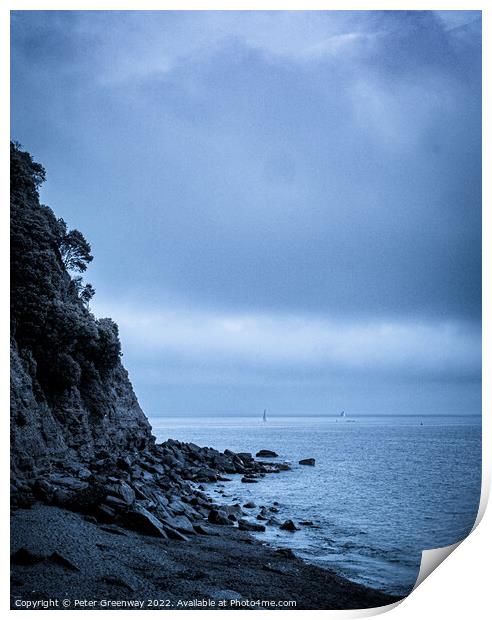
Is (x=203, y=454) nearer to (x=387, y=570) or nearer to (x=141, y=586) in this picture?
(x=387, y=570)

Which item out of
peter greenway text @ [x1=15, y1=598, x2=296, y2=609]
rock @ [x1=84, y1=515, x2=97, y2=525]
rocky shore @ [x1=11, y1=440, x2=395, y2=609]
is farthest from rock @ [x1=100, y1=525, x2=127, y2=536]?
peter greenway text @ [x1=15, y1=598, x2=296, y2=609]

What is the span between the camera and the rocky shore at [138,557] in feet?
21.0

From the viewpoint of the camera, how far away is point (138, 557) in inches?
290

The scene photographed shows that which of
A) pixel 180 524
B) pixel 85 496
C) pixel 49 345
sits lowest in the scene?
pixel 180 524

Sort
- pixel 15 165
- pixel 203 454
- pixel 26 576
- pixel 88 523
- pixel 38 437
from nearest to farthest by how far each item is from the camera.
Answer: pixel 26 576 → pixel 88 523 → pixel 15 165 → pixel 38 437 → pixel 203 454

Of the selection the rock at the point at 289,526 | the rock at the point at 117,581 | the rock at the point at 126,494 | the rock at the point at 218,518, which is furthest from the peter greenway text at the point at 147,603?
the rock at the point at 289,526

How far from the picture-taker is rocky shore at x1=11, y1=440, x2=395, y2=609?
640 cm

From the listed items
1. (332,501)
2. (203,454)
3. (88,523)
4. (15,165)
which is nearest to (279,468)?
(203,454)

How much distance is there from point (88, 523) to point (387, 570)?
466cm

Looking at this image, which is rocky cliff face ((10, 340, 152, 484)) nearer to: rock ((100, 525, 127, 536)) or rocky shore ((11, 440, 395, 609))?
rocky shore ((11, 440, 395, 609))

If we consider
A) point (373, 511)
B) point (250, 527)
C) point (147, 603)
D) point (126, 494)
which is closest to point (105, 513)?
point (126, 494)

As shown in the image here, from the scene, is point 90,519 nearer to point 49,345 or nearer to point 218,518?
point 218,518
